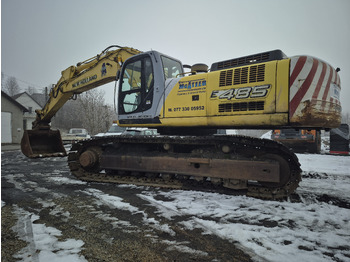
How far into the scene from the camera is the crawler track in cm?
418

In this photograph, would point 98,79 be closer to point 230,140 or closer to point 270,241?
point 230,140

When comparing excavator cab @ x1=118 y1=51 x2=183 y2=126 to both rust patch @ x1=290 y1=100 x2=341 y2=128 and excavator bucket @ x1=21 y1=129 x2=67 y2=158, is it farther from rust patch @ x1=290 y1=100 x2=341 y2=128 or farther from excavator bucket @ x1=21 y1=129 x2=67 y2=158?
excavator bucket @ x1=21 y1=129 x2=67 y2=158

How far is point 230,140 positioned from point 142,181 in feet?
7.56

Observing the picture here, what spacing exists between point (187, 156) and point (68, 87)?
16.1 ft

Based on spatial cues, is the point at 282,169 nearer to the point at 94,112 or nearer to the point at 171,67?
the point at 171,67

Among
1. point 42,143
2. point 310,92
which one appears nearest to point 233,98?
point 310,92

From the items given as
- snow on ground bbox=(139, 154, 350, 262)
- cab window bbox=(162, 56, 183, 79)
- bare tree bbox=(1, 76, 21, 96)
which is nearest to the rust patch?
snow on ground bbox=(139, 154, 350, 262)

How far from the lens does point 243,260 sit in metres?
2.32

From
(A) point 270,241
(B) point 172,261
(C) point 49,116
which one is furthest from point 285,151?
(C) point 49,116

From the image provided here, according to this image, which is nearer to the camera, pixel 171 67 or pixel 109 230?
pixel 109 230

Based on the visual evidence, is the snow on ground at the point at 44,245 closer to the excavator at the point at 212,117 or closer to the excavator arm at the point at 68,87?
the excavator at the point at 212,117

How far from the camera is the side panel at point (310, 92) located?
3684 mm

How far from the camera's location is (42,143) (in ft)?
25.0

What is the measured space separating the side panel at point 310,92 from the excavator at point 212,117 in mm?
15
